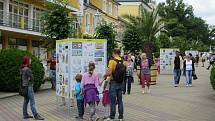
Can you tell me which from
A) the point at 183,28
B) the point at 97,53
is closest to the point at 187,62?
the point at 97,53

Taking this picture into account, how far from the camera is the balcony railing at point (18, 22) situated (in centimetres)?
3280

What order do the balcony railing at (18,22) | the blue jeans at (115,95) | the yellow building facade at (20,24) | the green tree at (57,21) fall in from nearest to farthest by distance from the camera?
the blue jeans at (115,95)
the green tree at (57,21)
the balcony railing at (18,22)
the yellow building facade at (20,24)

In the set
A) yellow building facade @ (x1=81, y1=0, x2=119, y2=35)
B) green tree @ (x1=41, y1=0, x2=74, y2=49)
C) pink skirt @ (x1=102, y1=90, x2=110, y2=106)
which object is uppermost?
yellow building facade @ (x1=81, y1=0, x2=119, y2=35)

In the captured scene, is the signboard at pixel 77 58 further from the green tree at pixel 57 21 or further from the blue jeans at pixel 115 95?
the green tree at pixel 57 21

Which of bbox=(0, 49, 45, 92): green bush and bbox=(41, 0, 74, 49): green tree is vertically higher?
bbox=(41, 0, 74, 49): green tree

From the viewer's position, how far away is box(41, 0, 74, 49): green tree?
24469 millimetres

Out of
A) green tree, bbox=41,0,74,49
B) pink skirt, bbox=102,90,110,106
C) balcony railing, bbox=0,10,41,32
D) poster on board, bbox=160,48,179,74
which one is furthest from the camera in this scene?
poster on board, bbox=160,48,179,74

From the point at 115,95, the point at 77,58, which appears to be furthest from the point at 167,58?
the point at 115,95

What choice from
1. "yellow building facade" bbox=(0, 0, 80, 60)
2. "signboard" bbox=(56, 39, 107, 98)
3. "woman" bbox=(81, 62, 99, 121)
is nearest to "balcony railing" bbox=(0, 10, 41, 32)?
"yellow building facade" bbox=(0, 0, 80, 60)

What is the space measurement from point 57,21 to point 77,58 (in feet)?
39.7

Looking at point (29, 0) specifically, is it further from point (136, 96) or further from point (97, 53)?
point (97, 53)

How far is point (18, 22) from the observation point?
114 feet

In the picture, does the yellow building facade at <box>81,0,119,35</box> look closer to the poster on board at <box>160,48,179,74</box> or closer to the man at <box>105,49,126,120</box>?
the poster on board at <box>160,48,179,74</box>

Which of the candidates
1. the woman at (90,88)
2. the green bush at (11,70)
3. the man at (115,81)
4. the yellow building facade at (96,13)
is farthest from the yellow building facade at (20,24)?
the man at (115,81)
